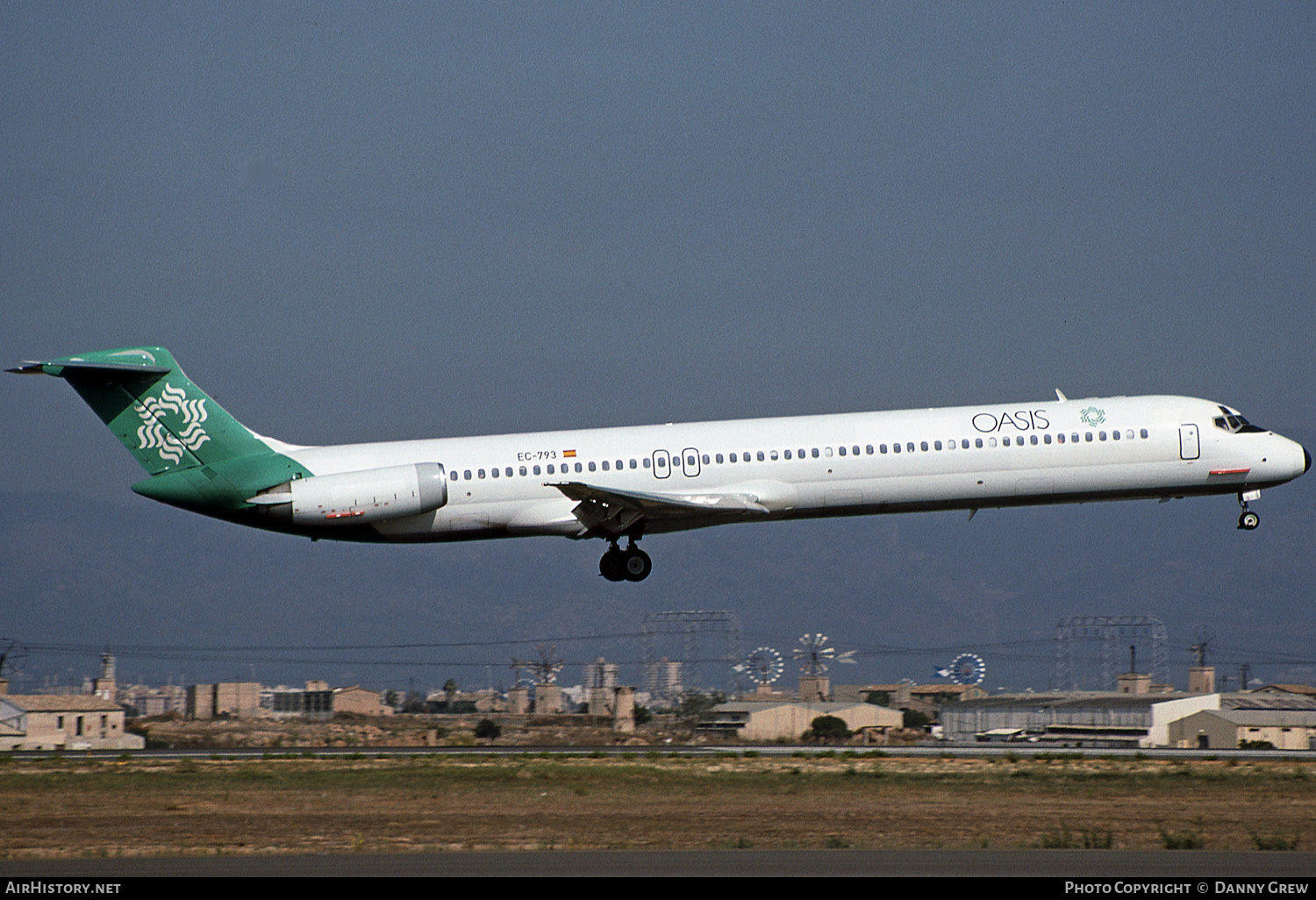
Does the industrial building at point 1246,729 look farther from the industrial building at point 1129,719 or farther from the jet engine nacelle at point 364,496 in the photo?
the jet engine nacelle at point 364,496

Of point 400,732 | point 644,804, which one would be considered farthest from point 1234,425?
point 400,732

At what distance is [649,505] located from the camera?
1344 inches

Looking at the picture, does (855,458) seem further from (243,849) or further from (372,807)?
(243,849)

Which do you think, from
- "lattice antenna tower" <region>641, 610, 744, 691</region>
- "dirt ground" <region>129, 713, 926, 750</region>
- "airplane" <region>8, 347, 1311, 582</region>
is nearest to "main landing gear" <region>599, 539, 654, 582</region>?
"airplane" <region>8, 347, 1311, 582</region>

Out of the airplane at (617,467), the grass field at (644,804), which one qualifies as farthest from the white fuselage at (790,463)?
the grass field at (644,804)

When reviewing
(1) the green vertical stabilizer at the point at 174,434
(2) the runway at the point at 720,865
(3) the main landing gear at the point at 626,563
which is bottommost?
(2) the runway at the point at 720,865

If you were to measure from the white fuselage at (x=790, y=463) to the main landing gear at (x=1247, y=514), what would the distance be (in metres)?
2.76

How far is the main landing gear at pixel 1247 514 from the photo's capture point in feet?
125

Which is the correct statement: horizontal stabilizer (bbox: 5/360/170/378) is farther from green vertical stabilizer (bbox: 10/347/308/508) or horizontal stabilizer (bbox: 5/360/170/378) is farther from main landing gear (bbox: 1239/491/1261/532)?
main landing gear (bbox: 1239/491/1261/532)

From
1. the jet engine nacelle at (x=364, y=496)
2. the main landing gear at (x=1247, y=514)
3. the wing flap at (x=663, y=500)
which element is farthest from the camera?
the main landing gear at (x=1247, y=514)

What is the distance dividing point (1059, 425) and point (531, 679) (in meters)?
99.0

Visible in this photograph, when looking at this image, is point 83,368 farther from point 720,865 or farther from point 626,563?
point 720,865

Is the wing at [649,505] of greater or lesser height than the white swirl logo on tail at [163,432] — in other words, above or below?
below

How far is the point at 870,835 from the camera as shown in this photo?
24906mm
